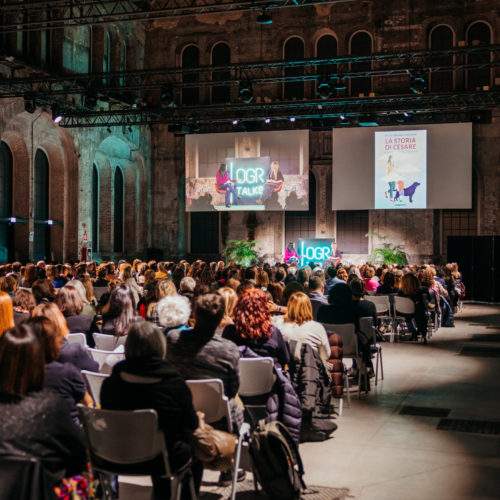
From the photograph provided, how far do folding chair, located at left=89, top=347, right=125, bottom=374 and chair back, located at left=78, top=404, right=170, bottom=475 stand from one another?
4.52 feet

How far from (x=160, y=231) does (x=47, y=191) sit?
6.26 m

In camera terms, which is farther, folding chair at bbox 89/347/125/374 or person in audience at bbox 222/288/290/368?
person in audience at bbox 222/288/290/368

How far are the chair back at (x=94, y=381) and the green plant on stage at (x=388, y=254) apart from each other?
20.6 m

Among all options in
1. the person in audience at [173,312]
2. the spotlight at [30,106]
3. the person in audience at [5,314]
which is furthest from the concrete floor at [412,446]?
the spotlight at [30,106]

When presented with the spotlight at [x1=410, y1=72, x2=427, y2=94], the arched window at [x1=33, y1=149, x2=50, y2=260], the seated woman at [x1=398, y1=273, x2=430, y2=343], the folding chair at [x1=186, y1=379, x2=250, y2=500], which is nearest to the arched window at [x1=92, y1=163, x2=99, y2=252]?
the arched window at [x1=33, y1=149, x2=50, y2=260]

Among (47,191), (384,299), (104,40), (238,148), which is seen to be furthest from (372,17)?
(384,299)

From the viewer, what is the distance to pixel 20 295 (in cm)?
621

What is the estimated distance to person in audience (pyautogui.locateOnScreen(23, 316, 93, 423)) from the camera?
363cm

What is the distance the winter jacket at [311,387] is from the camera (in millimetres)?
5762

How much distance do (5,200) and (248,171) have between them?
331 inches

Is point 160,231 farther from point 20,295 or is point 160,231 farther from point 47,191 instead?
point 20,295

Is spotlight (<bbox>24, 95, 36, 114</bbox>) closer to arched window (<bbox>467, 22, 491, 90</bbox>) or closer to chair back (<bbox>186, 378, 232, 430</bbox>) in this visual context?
arched window (<bbox>467, 22, 491, 90</bbox>)

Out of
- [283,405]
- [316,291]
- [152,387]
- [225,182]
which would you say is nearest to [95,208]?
[225,182]

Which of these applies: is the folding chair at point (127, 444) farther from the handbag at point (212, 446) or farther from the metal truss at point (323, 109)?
the metal truss at point (323, 109)
